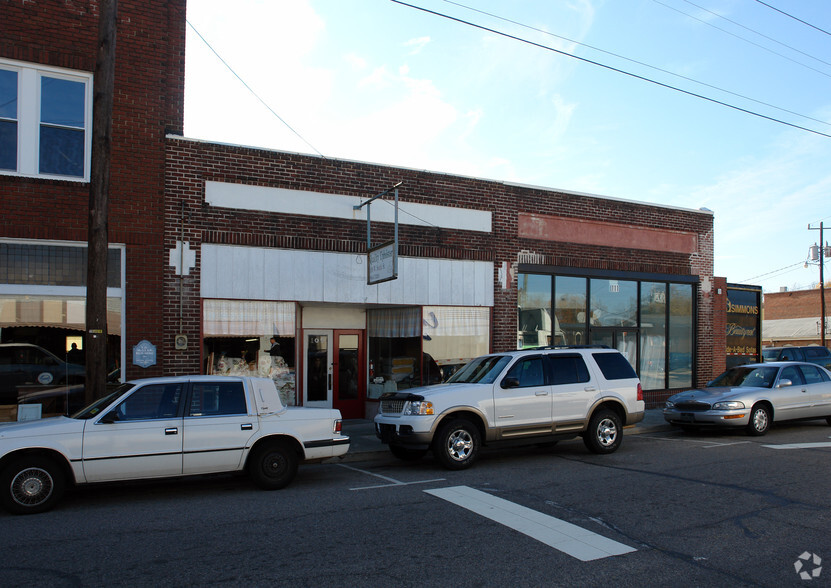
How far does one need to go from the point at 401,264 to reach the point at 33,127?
24.8 ft

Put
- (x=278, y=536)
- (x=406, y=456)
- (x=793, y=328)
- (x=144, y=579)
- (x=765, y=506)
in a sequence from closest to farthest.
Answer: (x=144, y=579) < (x=278, y=536) < (x=765, y=506) < (x=406, y=456) < (x=793, y=328)

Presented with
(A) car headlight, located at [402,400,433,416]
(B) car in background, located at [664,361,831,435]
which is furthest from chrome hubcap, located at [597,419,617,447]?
(A) car headlight, located at [402,400,433,416]

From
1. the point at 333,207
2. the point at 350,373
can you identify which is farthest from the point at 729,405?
the point at 333,207

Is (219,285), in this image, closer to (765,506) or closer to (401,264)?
(401,264)

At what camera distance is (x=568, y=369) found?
11.0 metres

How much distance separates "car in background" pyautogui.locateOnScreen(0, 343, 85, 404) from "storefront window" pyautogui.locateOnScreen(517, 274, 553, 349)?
1006cm

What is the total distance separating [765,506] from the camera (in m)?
7.17

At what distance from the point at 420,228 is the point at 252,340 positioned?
15.0 feet

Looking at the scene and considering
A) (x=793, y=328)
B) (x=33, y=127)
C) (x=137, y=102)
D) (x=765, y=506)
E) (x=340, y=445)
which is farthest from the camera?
(x=793, y=328)

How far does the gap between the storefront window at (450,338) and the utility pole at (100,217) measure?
731 cm

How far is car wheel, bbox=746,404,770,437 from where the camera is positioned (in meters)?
12.8

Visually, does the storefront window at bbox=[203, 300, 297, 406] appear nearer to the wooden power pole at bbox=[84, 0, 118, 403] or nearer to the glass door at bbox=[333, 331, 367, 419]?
the glass door at bbox=[333, 331, 367, 419]

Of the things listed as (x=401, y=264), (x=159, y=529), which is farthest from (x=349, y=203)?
(x=159, y=529)

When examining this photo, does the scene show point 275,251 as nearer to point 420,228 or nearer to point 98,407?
point 420,228
